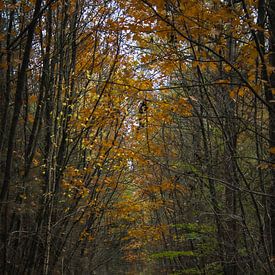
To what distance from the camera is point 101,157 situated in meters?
6.86

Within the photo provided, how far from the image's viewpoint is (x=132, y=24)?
3.87m

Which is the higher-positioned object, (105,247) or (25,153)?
(25,153)

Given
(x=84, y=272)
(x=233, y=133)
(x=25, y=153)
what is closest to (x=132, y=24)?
(x=233, y=133)

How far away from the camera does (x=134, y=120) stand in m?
7.97

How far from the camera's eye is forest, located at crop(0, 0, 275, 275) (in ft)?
11.7

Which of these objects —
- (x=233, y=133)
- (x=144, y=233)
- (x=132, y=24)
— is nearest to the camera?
(x=132, y=24)

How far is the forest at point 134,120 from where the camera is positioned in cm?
358

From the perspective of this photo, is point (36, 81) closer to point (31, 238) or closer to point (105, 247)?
point (31, 238)

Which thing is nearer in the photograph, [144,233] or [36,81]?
[36,81]

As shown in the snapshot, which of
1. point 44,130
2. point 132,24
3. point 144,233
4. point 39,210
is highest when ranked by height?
point 132,24

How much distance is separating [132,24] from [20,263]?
365 cm

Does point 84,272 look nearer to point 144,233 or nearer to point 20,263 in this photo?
point 144,233

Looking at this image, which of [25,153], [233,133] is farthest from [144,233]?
[233,133]

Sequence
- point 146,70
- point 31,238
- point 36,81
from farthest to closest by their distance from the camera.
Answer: point 146,70 < point 36,81 < point 31,238
